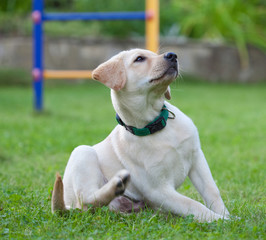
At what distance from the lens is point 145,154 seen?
2816 mm

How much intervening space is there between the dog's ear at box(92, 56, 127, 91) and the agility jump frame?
3.98 meters

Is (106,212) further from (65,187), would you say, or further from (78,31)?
(78,31)

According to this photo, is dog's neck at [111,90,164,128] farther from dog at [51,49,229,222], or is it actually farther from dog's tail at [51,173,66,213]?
dog's tail at [51,173,66,213]

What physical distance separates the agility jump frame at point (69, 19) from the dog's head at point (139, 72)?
394 centimetres

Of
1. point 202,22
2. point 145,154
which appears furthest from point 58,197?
point 202,22

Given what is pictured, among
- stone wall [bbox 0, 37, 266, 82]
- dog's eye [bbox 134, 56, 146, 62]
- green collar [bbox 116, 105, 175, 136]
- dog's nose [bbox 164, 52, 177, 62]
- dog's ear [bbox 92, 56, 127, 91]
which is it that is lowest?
stone wall [bbox 0, 37, 266, 82]

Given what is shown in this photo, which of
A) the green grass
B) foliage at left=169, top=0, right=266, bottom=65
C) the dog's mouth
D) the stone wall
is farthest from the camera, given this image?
foliage at left=169, top=0, right=266, bottom=65

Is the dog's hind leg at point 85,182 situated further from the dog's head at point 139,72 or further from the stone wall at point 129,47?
the stone wall at point 129,47

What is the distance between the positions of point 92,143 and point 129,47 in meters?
7.43

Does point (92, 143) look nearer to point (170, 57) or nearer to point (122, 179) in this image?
point (170, 57)

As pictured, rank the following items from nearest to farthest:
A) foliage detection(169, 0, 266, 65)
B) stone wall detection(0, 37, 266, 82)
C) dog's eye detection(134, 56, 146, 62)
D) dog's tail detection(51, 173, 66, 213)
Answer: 1. dog's tail detection(51, 173, 66, 213)
2. dog's eye detection(134, 56, 146, 62)
3. stone wall detection(0, 37, 266, 82)
4. foliage detection(169, 0, 266, 65)

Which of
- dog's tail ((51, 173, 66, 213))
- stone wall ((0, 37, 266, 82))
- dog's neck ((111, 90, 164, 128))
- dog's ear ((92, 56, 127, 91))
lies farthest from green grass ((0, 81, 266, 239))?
stone wall ((0, 37, 266, 82))

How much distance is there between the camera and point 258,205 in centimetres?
309

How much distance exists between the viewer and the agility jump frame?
7012 mm
